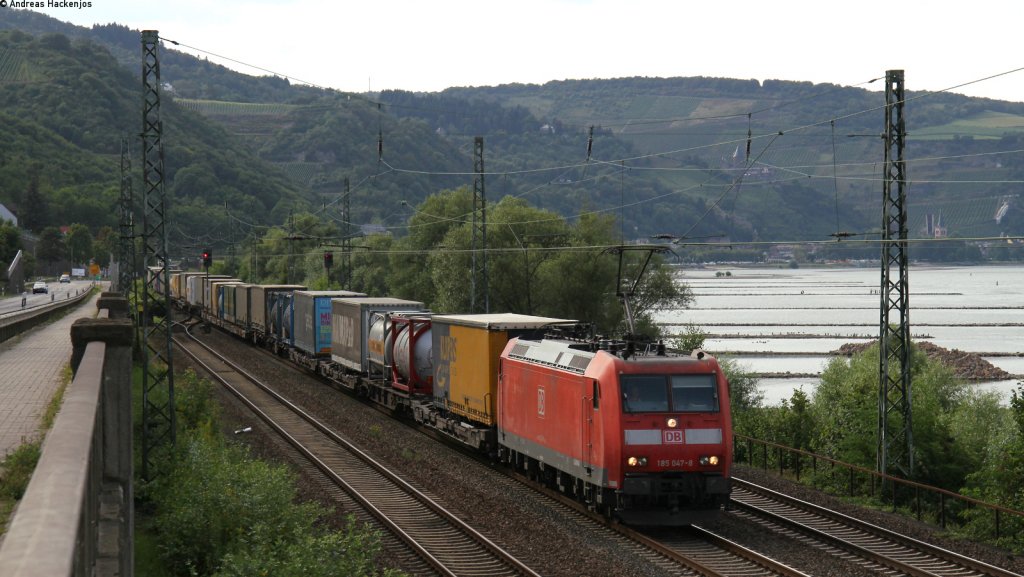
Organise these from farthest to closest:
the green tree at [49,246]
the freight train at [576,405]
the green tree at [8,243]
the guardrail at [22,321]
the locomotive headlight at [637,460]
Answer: the green tree at [49,246] → the green tree at [8,243] → the guardrail at [22,321] → the freight train at [576,405] → the locomotive headlight at [637,460]

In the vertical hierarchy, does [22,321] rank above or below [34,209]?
below

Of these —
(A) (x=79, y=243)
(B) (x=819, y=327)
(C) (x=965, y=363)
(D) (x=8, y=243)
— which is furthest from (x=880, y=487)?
(A) (x=79, y=243)

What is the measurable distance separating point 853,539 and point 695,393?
427 centimetres

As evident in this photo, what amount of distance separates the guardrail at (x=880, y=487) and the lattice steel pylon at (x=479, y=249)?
17938 millimetres

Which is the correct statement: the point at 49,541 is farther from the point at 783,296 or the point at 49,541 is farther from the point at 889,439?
the point at 783,296

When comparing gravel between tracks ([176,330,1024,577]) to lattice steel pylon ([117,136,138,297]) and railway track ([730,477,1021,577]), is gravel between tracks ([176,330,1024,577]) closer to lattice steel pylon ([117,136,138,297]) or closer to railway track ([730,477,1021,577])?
railway track ([730,477,1021,577])

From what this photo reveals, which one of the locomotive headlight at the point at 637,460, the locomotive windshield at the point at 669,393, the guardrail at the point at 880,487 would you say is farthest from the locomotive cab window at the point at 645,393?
the guardrail at the point at 880,487

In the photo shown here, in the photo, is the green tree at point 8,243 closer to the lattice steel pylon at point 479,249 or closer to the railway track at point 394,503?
the lattice steel pylon at point 479,249

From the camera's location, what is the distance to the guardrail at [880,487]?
2381 centimetres

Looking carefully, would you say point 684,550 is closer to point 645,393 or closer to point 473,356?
point 645,393

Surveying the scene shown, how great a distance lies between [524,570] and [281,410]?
2347 cm

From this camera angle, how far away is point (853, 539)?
20.5 meters

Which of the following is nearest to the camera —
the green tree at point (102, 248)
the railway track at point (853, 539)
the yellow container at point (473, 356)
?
the railway track at point (853, 539)

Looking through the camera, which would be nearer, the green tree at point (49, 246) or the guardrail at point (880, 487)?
the guardrail at point (880, 487)
